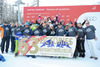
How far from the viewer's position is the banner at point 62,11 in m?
8.15

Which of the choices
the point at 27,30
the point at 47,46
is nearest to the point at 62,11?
the point at 27,30

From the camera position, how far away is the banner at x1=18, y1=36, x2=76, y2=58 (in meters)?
5.20

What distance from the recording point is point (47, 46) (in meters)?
5.32

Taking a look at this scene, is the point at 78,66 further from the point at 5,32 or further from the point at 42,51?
the point at 5,32

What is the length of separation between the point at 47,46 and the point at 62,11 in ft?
13.2

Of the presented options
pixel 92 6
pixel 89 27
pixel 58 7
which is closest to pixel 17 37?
pixel 89 27

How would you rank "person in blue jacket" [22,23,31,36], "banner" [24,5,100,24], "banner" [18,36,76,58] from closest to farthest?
"banner" [18,36,76,58]
"person in blue jacket" [22,23,31,36]
"banner" [24,5,100,24]

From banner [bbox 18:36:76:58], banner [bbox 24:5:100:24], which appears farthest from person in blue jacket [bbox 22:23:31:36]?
banner [bbox 24:5:100:24]

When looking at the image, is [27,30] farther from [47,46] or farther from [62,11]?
[62,11]

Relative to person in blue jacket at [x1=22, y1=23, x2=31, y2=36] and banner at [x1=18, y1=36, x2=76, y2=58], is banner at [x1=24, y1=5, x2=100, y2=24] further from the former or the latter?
banner at [x1=18, y1=36, x2=76, y2=58]

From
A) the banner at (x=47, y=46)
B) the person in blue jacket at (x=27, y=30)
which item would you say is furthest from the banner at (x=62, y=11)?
the banner at (x=47, y=46)

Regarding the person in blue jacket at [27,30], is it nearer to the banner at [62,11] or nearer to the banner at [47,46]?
the banner at [47,46]

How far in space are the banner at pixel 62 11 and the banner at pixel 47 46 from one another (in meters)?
3.46

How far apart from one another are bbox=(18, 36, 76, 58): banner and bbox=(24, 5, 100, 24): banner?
3465 mm
